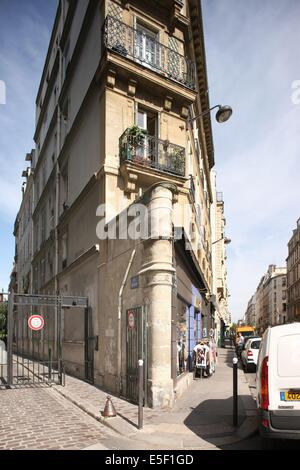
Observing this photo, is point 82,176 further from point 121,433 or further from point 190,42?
point 121,433

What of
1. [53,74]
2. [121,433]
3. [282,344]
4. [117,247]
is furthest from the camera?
[53,74]

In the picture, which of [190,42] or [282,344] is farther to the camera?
[190,42]

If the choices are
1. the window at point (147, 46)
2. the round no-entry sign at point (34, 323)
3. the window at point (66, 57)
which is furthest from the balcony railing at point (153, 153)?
the window at point (66, 57)

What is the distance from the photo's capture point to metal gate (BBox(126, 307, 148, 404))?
9.69 m

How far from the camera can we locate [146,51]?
51.0 ft

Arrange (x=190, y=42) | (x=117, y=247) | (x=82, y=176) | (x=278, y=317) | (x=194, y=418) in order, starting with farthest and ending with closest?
(x=278, y=317) < (x=190, y=42) < (x=82, y=176) < (x=117, y=247) < (x=194, y=418)

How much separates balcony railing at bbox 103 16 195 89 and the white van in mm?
11332

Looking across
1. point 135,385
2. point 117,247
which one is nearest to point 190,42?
point 117,247

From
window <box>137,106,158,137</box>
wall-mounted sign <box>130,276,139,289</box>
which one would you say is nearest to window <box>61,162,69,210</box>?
window <box>137,106,158,137</box>

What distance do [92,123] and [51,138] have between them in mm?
9434

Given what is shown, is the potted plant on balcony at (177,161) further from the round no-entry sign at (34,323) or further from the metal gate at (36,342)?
the round no-entry sign at (34,323)

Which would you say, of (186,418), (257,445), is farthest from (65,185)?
(257,445)

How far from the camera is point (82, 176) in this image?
1647 cm

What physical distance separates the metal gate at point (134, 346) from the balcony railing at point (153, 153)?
5454mm
